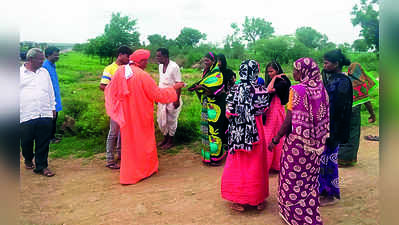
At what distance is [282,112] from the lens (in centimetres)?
449

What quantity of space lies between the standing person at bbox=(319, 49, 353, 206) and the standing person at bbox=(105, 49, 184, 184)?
88.0 inches

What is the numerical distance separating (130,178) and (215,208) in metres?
1.41

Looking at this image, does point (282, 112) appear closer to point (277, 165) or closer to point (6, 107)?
point (277, 165)

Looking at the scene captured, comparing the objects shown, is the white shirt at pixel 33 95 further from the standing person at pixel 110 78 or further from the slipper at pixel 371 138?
the slipper at pixel 371 138

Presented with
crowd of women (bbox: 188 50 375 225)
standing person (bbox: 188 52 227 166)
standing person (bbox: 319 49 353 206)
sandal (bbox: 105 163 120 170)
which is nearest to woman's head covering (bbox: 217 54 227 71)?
standing person (bbox: 188 52 227 166)

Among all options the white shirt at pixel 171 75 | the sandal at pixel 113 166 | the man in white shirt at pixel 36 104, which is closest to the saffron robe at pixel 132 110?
the sandal at pixel 113 166

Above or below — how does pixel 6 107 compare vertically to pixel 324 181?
above

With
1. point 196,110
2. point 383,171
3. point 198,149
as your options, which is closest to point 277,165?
point 198,149

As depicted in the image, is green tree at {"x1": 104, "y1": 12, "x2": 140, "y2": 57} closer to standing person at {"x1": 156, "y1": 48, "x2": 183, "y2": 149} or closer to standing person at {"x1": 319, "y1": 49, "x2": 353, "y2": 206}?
standing person at {"x1": 156, "y1": 48, "x2": 183, "y2": 149}

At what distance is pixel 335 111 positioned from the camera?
3.54 meters

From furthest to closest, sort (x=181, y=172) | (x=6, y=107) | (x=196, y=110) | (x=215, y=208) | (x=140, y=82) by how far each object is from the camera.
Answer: (x=196, y=110), (x=181, y=172), (x=140, y=82), (x=215, y=208), (x=6, y=107)

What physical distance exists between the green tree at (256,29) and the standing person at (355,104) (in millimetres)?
17817

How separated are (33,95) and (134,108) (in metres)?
1.40

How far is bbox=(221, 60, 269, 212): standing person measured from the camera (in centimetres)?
337
